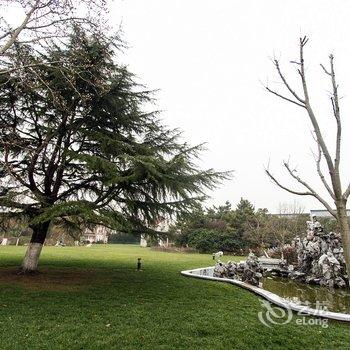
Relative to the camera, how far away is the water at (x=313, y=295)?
10.4 metres

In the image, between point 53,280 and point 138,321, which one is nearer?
point 138,321

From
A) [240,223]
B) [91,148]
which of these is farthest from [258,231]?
[91,148]

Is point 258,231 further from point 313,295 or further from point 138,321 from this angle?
point 138,321

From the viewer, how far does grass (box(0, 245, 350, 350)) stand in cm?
568

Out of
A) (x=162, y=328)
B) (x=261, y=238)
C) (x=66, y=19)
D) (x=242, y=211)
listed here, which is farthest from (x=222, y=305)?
(x=242, y=211)

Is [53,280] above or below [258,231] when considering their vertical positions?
below

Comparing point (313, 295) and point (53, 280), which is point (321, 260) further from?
point (53, 280)

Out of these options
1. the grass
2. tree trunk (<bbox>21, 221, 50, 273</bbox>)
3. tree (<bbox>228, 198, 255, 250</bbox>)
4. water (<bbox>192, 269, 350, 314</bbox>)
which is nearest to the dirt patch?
the grass

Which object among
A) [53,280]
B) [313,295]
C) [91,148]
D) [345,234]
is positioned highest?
[91,148]

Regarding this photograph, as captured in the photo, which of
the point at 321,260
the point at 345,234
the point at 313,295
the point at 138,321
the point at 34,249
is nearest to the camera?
the point at 345,234

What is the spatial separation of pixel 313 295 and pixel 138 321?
8.78 m

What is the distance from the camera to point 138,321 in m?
6.68

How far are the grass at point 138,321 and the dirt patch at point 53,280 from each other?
0.10 ft

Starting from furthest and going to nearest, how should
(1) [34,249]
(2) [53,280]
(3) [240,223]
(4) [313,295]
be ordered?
(3) [240,223] < (4) [313,295] < (1) [34,249] < (2) [53,280]
